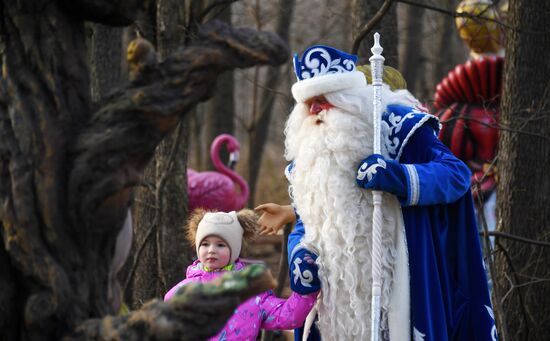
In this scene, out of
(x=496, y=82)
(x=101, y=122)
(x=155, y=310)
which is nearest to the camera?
(x=155, y=310)

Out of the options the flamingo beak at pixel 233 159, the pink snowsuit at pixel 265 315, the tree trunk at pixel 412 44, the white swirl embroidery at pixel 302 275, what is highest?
the tree trunk at pixel 412 44

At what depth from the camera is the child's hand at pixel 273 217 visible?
188 inches

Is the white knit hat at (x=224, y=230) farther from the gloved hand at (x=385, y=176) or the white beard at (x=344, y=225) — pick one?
the gloved hand at (x=385, y=176)

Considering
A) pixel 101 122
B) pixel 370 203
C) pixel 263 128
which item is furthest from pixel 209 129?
pixel 101 122

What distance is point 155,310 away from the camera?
2.39 m

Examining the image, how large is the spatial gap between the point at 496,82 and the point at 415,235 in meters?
5.23

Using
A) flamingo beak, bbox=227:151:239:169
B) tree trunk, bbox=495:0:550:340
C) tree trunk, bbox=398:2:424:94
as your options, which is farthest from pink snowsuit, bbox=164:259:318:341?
tree trunk, bbox=398:2:424:94

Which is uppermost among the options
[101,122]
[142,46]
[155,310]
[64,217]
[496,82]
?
[496,82]

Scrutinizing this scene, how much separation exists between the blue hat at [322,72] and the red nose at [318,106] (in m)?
0.05

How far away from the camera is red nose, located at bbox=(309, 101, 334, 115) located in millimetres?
4383

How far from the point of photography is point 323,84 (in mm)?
4297

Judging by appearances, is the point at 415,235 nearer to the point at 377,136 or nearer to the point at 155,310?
the point at 377,136

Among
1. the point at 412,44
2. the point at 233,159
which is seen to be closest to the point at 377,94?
the point at 233,159

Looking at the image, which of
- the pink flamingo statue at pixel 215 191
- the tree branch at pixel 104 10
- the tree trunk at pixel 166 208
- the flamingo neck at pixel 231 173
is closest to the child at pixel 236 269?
the tree trunk at pixel 166 208
